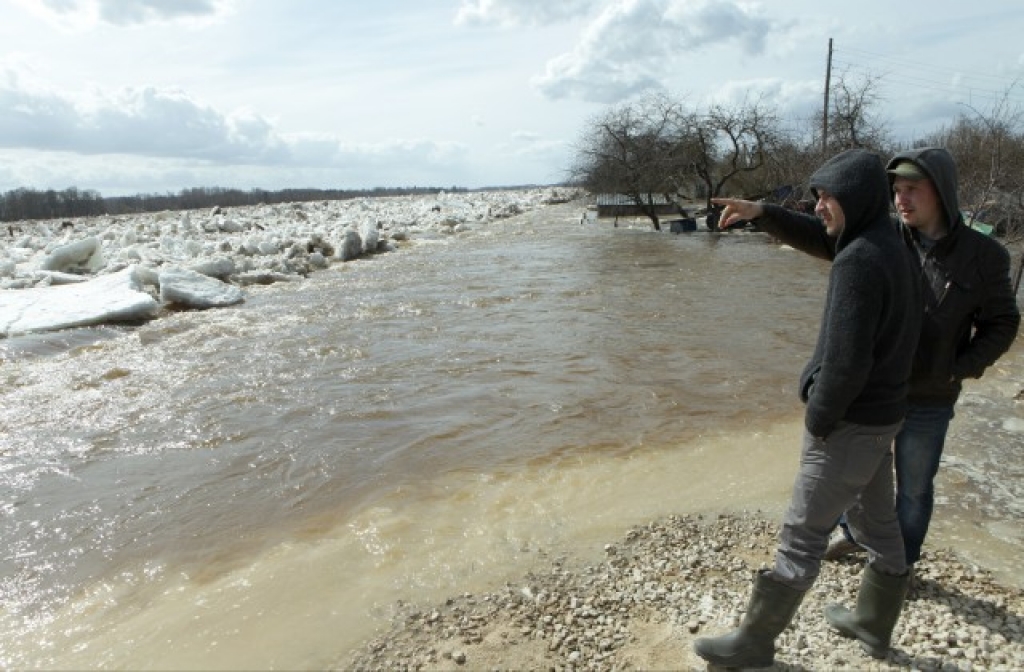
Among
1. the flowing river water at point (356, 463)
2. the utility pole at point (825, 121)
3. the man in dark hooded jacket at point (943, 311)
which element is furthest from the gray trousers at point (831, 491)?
the utility pole at point (825, 121)

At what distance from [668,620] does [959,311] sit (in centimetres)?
179

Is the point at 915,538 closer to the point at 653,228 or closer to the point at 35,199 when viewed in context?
the point at 653,228

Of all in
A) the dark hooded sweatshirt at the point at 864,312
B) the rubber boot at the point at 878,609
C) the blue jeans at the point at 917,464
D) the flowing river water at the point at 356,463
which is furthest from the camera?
the flowing river water at the point at 356,463

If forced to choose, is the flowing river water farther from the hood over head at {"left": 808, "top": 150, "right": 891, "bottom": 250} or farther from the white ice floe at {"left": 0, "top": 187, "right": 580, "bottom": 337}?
the hood over head at {"left": 808, "top": 150, "right": 891, "bottom": 250}

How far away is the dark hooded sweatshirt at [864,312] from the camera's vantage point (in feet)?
7.15

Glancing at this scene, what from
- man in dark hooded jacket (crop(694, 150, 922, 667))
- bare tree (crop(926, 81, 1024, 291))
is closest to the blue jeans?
man in dark hooded jacket (crop(694, 150, 922, 667))

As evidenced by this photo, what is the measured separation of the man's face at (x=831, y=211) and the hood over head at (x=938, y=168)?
0.45m

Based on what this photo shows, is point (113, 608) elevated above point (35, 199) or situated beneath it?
situated beneath

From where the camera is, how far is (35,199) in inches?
2665

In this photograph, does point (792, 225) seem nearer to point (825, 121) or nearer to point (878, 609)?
point (878, 609)

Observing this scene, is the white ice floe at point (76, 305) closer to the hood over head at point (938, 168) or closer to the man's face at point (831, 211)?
the man's face at point (831, 211)

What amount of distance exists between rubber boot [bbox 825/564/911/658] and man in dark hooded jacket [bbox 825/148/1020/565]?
195 mm

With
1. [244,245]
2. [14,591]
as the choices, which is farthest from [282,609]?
[244,245]

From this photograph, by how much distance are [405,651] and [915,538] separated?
228 cm
